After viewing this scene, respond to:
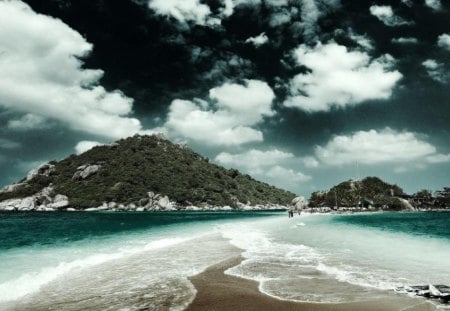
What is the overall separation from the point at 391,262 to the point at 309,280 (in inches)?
293

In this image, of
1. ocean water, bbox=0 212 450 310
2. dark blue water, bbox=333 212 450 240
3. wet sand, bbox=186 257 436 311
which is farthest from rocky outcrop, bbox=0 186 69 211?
wet sand, bbox=186 257 436 311

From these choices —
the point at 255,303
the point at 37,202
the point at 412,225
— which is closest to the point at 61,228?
the point at 255,303

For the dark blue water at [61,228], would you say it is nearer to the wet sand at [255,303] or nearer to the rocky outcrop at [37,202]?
the wet sand at [255,303]

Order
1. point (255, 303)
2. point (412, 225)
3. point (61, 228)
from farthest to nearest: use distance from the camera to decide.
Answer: point (412, 225) → point (61, 228) → point (255, 303)

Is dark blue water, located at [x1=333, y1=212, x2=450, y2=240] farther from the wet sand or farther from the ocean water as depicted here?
the wet sand

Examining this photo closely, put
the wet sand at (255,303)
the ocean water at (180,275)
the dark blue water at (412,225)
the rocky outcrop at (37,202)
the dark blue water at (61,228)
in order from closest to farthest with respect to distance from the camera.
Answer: the wet sand at (255,303)
the ocean water at (180,275)
the dark blue water at (61,228)
the dark blue water at (412,225)
the rocky outcrop at (37,202)

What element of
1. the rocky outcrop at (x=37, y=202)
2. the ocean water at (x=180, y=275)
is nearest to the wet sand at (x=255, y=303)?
the ocean water at (x=180, y=275)

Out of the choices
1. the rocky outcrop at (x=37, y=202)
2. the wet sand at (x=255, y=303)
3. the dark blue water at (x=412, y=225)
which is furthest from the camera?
the rocky outcrop at (x=37, y=202)

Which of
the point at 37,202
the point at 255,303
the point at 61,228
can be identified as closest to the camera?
the point at 255,303

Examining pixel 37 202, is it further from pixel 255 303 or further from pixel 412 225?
pixel 255 303

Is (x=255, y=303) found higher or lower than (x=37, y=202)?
lower

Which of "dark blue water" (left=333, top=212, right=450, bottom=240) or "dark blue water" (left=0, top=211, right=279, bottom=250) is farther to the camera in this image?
"dark blue water" (left=333, top=212, right=450, bottom=240)

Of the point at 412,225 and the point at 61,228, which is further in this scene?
the point at 412,225

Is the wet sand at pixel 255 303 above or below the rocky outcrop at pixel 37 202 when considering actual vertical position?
below
